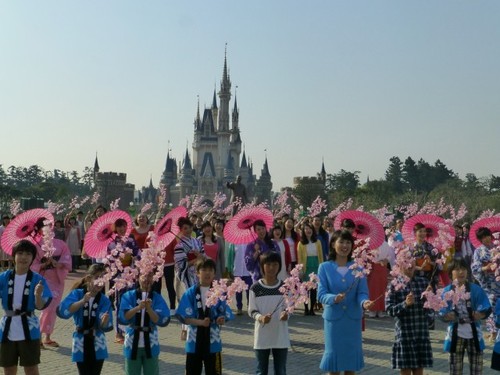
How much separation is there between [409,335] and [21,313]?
3.39 m

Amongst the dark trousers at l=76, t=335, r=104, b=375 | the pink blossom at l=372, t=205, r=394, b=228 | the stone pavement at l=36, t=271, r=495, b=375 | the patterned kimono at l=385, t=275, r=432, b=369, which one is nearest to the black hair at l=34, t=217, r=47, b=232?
the stone pavement at l=36, t=271, r=495, b=375

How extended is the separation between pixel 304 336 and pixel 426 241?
84.5 inches

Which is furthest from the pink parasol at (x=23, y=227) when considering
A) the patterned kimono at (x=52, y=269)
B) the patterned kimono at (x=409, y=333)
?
the patterned kimono at (x=409, y=333)

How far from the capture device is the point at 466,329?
18.7 feet

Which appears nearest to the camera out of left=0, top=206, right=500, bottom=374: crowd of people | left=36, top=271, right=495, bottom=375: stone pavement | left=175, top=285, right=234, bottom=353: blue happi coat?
left=0, top=206, right=500, bottom=374: crowd of people

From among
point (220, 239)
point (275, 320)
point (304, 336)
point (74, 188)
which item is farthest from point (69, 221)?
point (74, 188)

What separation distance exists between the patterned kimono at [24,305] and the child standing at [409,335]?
3056 mm

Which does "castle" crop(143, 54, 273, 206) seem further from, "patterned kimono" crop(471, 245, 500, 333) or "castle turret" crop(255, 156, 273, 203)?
"patterned kimono" crop(471, 245, 500, 333)

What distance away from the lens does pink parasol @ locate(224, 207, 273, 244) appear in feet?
29.1

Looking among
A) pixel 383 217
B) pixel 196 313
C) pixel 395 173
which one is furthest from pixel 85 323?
pixel 395 173

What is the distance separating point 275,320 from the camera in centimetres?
560

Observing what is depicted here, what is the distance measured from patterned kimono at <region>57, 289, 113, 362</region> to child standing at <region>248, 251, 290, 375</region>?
4.18 ft

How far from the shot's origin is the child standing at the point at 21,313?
5473mm

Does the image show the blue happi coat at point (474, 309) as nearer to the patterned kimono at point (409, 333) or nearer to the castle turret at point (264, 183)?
the patterned kimono at point (409, 333)
